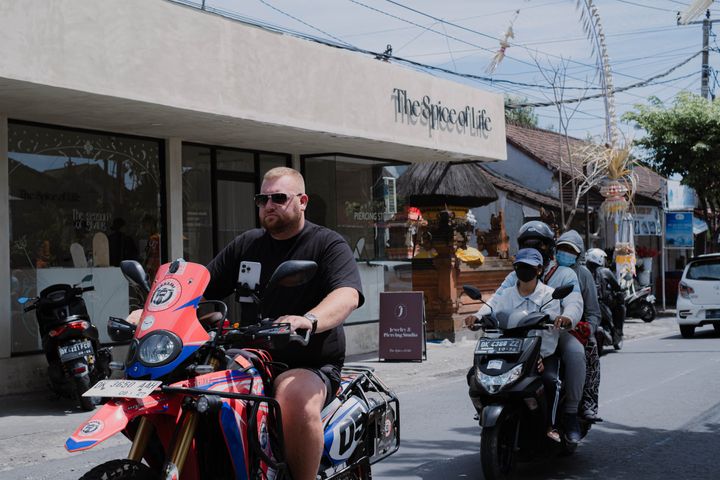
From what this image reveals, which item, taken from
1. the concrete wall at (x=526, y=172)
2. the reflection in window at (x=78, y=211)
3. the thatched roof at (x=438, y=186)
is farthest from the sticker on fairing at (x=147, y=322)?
the concrete wall at (x=526, y=172)

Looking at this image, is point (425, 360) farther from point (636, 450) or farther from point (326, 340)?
point (326, 340)

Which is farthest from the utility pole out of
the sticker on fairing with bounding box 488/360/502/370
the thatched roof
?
the sticker on fairing with bounding box 488/360/502/370

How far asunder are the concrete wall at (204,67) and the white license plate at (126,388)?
19.7ft

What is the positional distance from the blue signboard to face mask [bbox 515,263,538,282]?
20.7m

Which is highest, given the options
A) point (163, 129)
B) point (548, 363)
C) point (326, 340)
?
point (163, 129)

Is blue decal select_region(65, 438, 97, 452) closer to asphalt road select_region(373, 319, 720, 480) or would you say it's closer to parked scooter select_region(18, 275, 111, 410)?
asphalt road select_region(373, 319, 720, 480)

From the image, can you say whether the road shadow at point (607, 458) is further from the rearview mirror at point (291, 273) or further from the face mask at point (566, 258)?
the rearview mirror at point (291, 273)

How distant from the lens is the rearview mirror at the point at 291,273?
147 inches

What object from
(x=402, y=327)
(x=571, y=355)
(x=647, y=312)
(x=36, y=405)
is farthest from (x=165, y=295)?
(x=647, y=312)

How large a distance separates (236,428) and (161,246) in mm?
9180

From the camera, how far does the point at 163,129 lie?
39.2 feet

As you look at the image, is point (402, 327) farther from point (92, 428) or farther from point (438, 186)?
point (92, 428)

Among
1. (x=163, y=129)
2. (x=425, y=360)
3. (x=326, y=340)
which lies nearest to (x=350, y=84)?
(x=163, y=129)

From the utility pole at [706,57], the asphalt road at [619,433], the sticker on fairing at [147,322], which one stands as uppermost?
the utility pole at [706,57]
